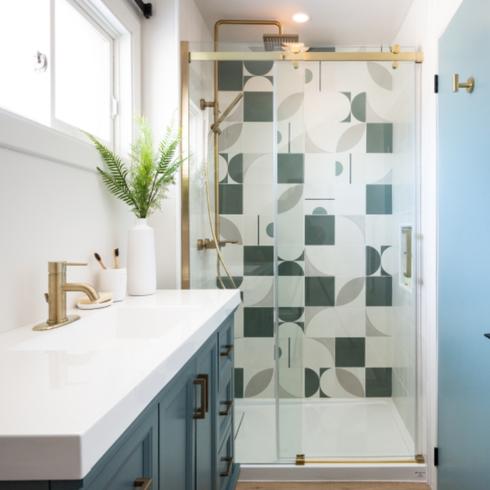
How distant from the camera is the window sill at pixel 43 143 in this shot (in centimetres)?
124

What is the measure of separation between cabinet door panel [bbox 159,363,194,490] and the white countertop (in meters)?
0.07

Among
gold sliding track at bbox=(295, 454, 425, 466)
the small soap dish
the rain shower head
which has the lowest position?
gold sliding track at bbox=(295, 454, 425, 466)

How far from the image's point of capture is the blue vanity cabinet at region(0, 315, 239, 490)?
0.72 m

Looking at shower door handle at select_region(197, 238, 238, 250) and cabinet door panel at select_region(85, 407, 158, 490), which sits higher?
shower door handle at select_region(197, 238, 238, 250)

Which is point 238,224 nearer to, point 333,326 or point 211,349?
point 333,326

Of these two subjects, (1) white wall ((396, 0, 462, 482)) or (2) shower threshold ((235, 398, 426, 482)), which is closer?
(1) white wall ((396, 0, 462, 482))

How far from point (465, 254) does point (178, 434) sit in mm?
1280

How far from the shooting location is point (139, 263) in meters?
1.92

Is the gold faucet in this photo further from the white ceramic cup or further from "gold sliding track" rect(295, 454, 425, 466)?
"gold sliding track" rect(295, 454, 425, 466)

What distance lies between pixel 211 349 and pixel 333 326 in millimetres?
1136

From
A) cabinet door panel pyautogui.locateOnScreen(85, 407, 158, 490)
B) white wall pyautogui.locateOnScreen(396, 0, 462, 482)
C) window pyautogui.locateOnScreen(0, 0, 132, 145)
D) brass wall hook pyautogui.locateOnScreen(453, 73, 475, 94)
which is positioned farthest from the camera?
white wall pyautogui.locateOnScreen(396, 0, 462, 482)

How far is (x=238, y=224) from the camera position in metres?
2.41

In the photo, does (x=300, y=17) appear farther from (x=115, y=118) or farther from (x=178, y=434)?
(x=178, y=434)

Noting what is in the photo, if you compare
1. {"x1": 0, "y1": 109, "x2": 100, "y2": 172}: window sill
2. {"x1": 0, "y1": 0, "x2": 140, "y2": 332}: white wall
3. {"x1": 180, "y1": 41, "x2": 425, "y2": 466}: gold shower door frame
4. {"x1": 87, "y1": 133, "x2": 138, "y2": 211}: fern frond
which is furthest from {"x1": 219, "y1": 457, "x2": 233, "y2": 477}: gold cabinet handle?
{"x1": 0, "y1": 109, "x2": 100, "y2": 172}: window sill
